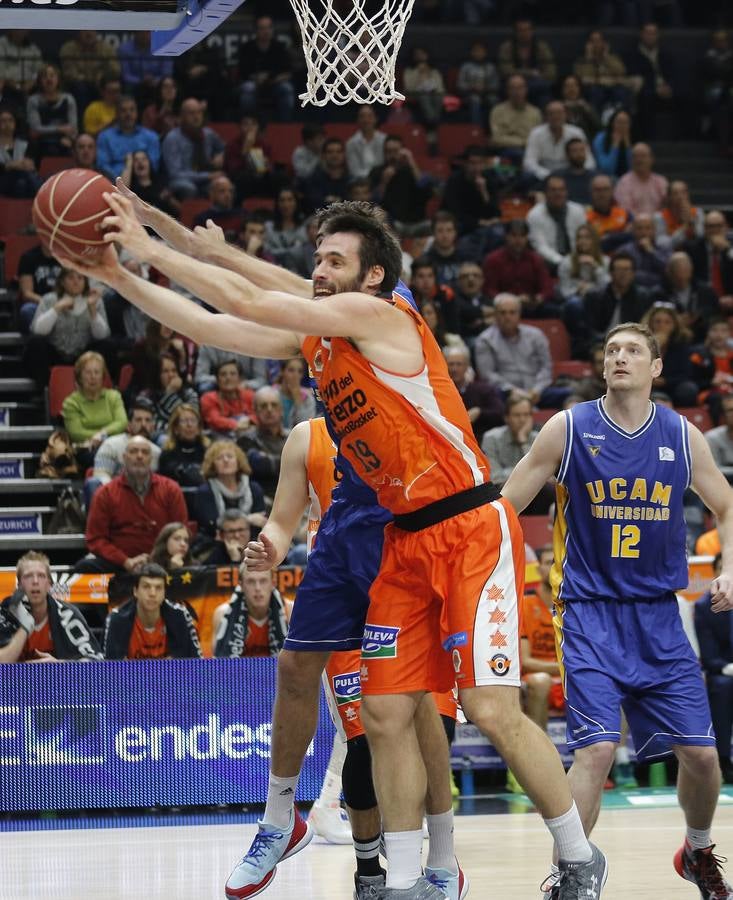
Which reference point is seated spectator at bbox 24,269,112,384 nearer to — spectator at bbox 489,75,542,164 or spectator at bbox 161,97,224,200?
spectator at bbox 161,97,224,200

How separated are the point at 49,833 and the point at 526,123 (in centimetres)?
1087

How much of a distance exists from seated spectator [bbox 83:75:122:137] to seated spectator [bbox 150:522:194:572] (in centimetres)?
639

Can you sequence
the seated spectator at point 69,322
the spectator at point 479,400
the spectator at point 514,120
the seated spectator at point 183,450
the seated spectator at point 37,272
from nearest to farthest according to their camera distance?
the seated spectator at point 183,450
the spectator at point 479,400
the seated spectator at point 69,322
the seated spectator at point 37,272
the spectator at point 514,120

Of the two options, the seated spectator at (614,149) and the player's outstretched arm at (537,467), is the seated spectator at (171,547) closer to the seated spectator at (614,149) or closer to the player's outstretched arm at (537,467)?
the player's outstretched arm at (537,467)

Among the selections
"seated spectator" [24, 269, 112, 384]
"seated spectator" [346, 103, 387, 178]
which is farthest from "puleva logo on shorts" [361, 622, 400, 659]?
"seated spectator" [346, 103, 387, 178]

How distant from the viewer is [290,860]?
24.3ft

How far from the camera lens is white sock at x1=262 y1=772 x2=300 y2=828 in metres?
5.57

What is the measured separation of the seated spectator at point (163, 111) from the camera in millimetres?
15195

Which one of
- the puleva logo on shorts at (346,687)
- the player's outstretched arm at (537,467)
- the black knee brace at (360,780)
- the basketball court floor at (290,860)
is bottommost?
the basketball court floor at (290,860)

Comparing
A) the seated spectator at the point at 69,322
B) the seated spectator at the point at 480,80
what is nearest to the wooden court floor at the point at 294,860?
the seated spectator at the point at 69,322

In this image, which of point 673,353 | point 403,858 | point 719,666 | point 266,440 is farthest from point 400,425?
point 673,353

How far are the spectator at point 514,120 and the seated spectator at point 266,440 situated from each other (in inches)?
246

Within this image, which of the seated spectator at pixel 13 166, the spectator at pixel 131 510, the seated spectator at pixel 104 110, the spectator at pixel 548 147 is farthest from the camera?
the spectator at pixel 548 147

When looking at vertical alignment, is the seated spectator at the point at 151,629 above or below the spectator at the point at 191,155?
below
